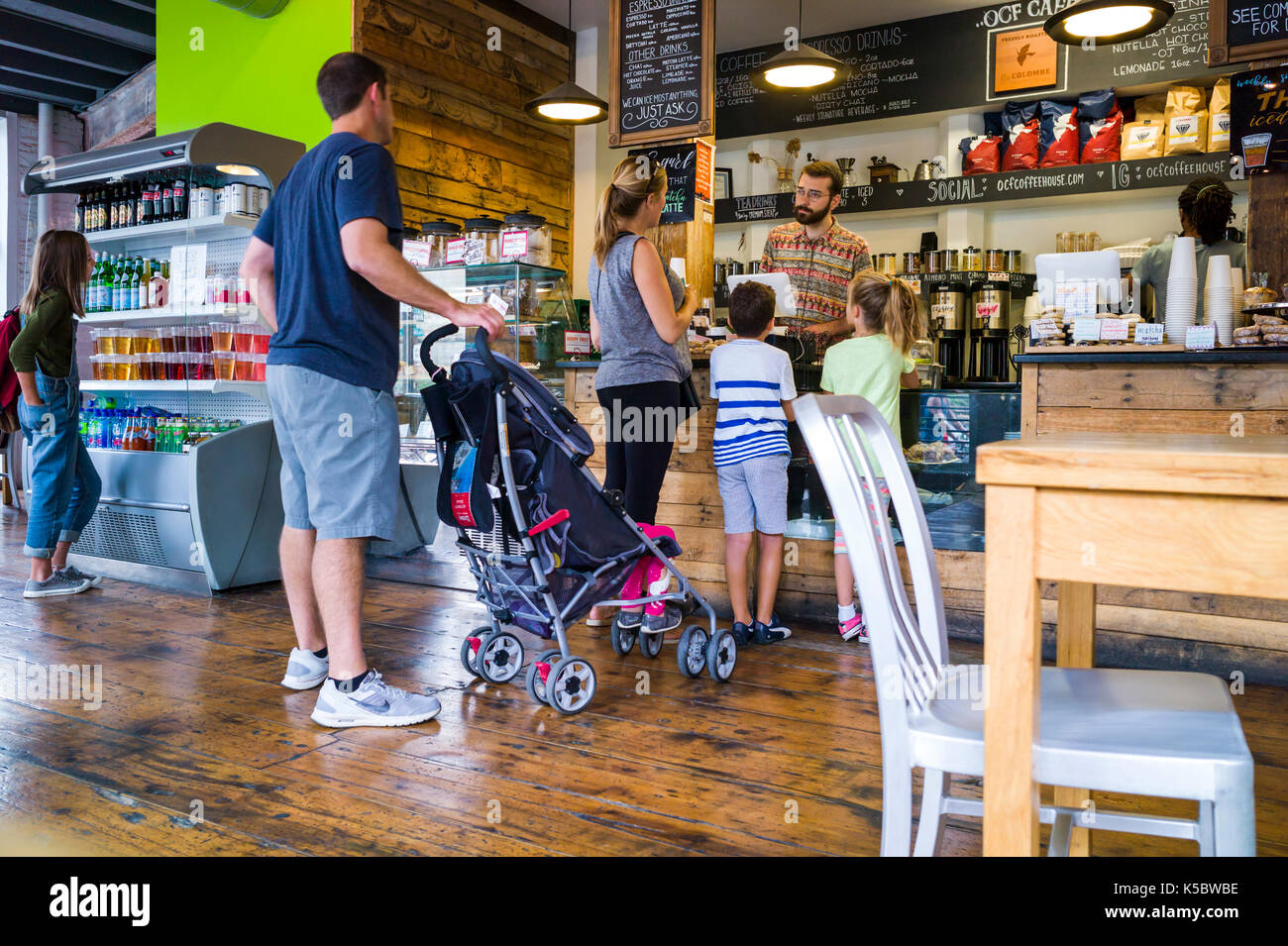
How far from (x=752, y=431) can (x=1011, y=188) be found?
3.92 meters

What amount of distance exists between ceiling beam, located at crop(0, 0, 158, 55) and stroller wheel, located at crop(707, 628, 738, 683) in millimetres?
6432

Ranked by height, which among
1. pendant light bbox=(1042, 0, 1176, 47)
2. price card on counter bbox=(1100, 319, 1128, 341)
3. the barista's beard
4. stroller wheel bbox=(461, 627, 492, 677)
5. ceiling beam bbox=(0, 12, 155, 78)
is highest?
ceiling beam bbox=(0, 12, 155, 78)

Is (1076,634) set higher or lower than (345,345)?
lower

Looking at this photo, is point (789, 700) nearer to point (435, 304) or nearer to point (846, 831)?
point (846, 831)

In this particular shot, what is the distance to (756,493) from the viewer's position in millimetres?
3477

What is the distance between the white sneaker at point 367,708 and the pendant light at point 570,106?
3964 millimetres

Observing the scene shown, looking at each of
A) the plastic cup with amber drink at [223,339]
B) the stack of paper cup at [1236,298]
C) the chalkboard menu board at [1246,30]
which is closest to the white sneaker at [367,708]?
the plastic cup with amber drink at [223,339]

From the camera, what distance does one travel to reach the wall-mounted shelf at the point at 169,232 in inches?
185

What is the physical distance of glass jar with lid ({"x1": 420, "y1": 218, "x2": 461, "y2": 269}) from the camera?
4598mm

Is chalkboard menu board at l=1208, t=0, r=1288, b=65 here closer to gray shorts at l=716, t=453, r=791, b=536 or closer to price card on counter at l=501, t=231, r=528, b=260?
gray shorts at l=716, t=453, r=791, b=536

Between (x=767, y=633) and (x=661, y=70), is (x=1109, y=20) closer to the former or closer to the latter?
(x=661, y=70)

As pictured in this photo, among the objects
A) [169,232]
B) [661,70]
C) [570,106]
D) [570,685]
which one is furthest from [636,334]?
[570,106]

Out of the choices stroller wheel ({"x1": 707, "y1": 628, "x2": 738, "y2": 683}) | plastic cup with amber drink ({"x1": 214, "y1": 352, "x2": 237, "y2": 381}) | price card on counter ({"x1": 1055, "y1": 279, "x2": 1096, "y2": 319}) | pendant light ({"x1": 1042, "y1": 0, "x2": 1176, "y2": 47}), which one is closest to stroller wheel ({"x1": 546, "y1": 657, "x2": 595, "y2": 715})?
stroller wheel ({"x1": 707, "y1": 628, "x2": 738, "y2": 683})

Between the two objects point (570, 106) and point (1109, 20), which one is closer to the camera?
point (1109, 20)
